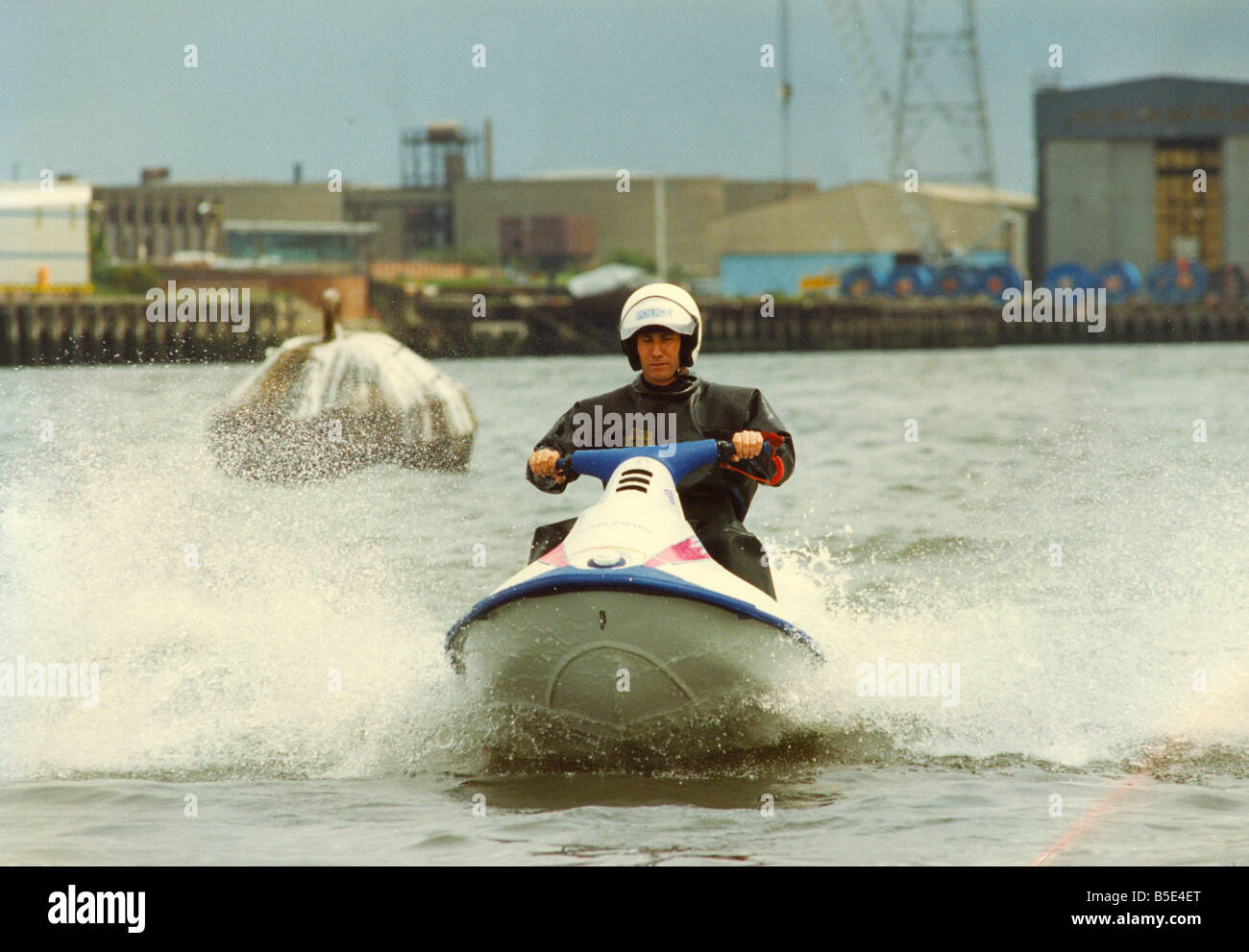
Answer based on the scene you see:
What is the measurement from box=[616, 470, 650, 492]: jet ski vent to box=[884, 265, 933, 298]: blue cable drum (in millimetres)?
69048

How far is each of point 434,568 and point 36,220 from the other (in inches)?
2261

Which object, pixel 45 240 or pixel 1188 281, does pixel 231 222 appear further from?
pixel 1188 281

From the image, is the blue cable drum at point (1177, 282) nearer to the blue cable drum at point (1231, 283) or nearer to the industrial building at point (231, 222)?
the blue cable drum at point (1231, 283)

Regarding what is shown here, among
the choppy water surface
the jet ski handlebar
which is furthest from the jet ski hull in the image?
the jet ski handlebar

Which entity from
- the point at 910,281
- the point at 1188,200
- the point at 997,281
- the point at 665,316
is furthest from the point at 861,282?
the point at 665,316

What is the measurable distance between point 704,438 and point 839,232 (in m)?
78.9

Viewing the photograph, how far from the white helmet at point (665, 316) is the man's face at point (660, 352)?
4 cm

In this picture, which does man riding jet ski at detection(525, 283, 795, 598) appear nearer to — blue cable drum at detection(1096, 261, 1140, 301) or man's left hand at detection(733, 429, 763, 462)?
man's left hand at detection(733, 429, 763, 462)

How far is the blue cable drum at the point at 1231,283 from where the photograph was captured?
77.6 meters

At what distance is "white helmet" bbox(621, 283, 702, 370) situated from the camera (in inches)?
290

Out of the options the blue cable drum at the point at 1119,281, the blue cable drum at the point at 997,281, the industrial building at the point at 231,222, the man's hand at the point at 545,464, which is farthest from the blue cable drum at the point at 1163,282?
the man's hand at the point at 545,464

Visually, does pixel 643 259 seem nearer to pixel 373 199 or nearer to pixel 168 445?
pixel 373 199

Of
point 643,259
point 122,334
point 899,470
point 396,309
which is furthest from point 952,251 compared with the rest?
point 899,470

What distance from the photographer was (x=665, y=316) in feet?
24.2
